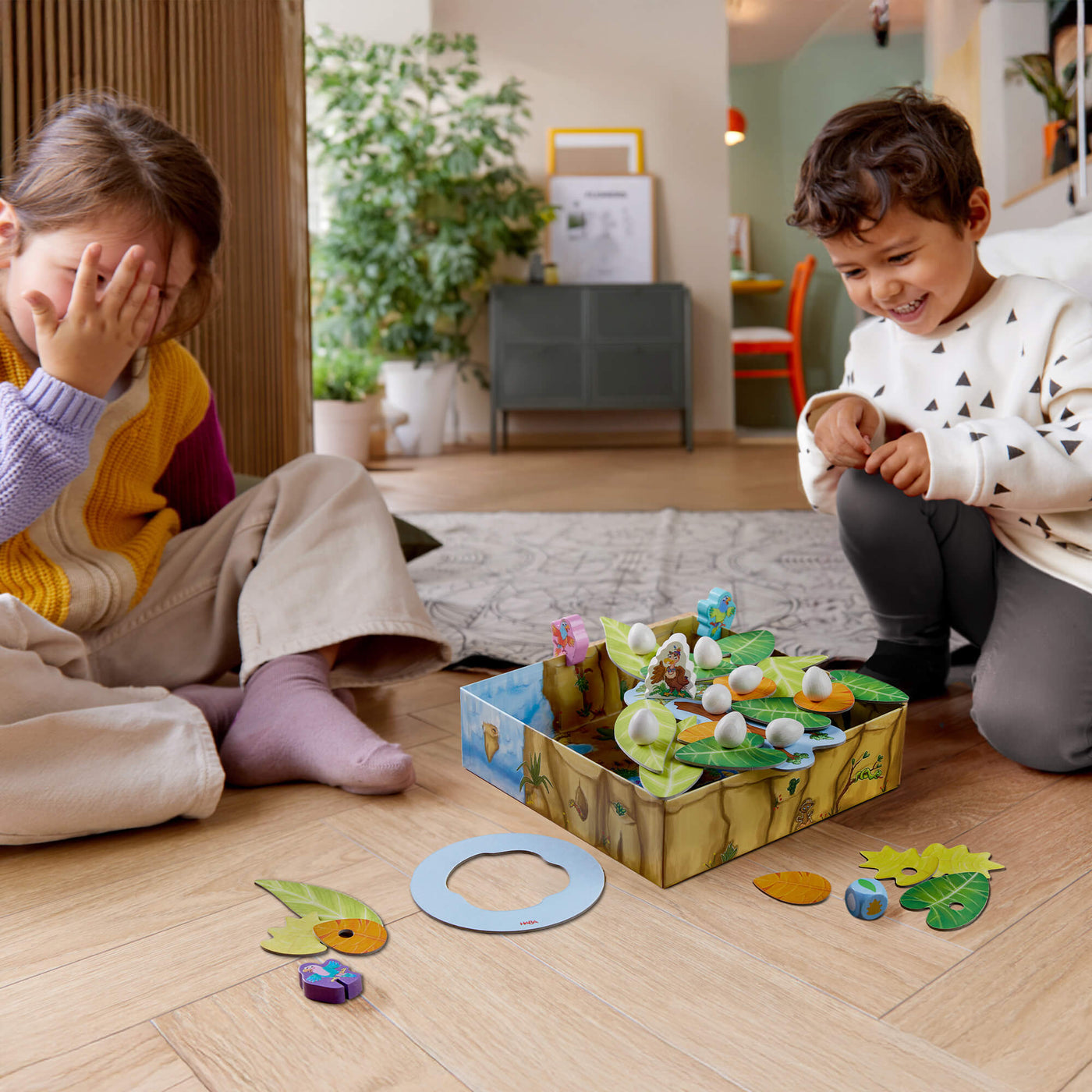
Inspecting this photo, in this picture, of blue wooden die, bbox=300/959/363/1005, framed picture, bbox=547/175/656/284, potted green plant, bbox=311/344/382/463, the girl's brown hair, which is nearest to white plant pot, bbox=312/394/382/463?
potted green plant, bbox=311/344/382/463

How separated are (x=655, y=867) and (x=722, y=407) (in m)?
3.80

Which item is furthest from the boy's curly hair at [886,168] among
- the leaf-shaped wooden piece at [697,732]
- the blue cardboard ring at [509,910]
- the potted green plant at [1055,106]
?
the potted green plant at [1055,106]

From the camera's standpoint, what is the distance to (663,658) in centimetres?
74

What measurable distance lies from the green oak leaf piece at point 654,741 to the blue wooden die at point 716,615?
0.64 feet

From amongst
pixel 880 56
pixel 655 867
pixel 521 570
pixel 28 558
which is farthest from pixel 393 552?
pixel 880 56

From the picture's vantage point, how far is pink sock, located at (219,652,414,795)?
75 centimetres

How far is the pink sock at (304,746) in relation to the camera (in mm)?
748

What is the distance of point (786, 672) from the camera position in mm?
775

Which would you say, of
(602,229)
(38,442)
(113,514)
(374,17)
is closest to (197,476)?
(113,514)

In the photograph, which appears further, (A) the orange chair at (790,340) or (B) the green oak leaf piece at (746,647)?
(A) the orange chair at (790,340)

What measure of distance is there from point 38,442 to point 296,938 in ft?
1.47

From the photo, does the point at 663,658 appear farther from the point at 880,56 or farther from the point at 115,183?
the point at 880,56

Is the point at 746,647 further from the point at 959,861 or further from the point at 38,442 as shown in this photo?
the point at 38,442

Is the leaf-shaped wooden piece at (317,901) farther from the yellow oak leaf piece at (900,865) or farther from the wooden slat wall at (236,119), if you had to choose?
the wooden slat wall at (236,119)
